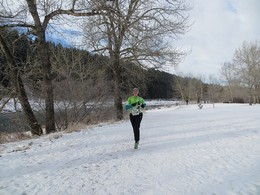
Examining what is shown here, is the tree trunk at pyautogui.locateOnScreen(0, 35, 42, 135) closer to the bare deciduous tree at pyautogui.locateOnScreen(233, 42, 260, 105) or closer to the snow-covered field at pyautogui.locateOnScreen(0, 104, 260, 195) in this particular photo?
the snow-covered field at pyautogui.locateOnScreen(0, 104, 260, 195)

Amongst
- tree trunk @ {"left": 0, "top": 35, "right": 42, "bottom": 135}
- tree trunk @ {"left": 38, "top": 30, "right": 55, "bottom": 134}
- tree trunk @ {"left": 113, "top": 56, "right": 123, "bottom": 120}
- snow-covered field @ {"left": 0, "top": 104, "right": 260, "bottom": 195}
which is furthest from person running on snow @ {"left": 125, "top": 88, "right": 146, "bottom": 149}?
tree trunk @ {"left": 113, "top": 56, "right": 123, "bottom": 120}

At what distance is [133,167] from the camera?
4.67 m

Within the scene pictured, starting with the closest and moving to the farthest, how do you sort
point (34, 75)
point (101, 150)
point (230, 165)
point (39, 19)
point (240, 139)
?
point (230, 165) → point (101, 150) → point (240, 139) → point (39, 19) → point (34, 75)

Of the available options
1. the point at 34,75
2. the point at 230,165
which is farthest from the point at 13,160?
the point at 34,75

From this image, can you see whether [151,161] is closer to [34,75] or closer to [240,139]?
[240,139]

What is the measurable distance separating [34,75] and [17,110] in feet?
7.17

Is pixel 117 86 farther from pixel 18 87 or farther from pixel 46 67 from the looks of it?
pixel 18 87

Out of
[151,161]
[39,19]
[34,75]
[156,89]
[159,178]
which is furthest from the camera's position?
[156,89]

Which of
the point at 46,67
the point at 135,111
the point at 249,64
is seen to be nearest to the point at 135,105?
the point at 135,111

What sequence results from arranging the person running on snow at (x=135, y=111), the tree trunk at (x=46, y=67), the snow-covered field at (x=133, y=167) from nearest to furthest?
1. the snow-covered field at (x=133, y=167)
2. the person running on snow at (x=135, y=111)
3. the tree trunk at (x=46, y=67)

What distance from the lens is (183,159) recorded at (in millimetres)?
5164

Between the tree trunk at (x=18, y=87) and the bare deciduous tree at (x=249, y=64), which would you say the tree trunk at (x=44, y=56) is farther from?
the bare deciduous tree at (x=249, y=64)

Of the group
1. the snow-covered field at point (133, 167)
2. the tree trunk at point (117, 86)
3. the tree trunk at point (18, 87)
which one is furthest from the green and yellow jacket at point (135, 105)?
the tree trunk at point (117, 86)

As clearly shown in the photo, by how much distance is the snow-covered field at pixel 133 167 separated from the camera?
3622 millimetres
